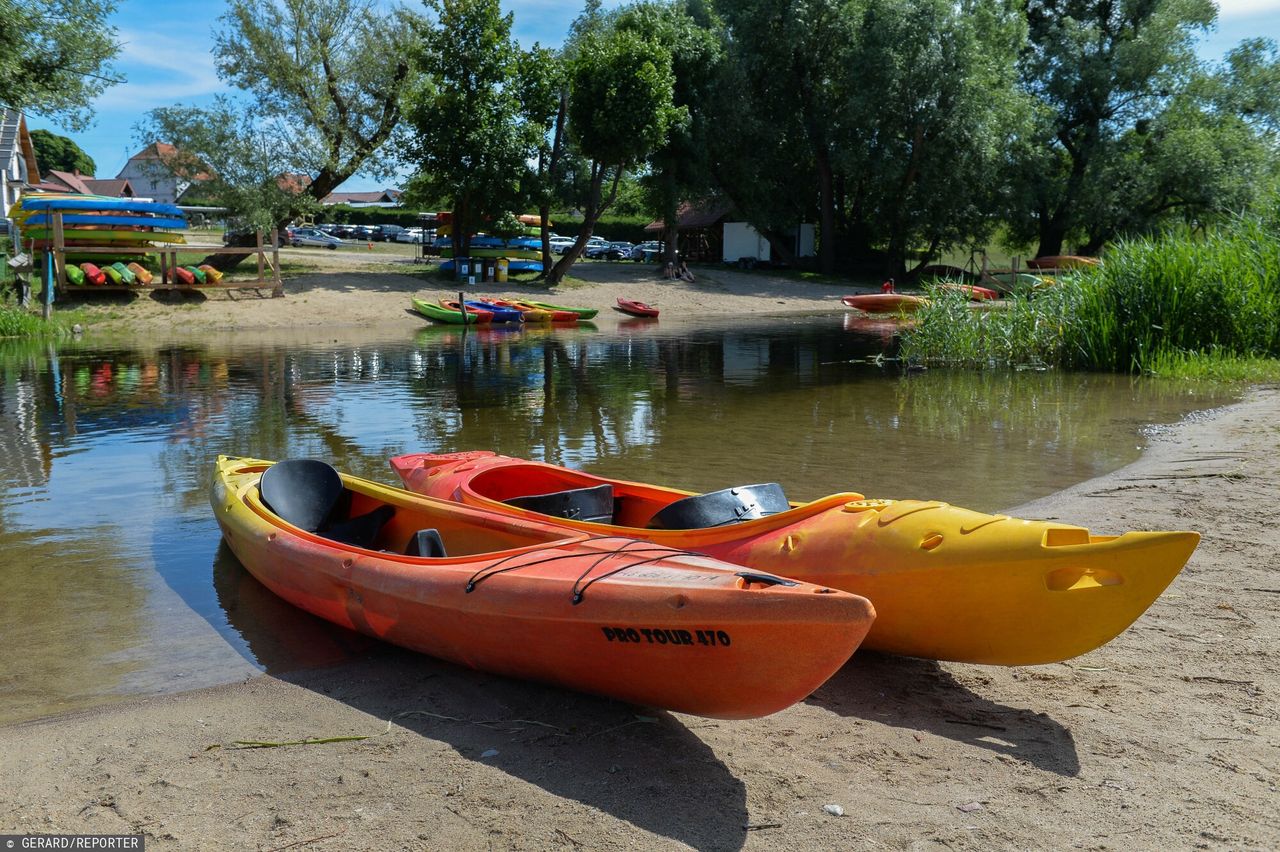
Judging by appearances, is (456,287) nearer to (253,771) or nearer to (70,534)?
(70,534)

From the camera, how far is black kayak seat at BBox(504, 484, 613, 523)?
554 centimetres

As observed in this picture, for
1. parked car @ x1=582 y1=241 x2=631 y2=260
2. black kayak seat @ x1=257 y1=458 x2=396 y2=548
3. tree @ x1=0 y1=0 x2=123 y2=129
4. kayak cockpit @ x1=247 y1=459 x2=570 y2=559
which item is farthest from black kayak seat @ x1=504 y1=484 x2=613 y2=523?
parked car @ x1=582 y1=241 x2=631 y2=260

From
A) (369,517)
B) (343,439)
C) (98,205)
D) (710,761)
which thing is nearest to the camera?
(710,761)

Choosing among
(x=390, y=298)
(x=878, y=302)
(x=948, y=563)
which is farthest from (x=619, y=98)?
(x=948, y=563)

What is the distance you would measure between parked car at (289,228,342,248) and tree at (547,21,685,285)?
2111 centimetres

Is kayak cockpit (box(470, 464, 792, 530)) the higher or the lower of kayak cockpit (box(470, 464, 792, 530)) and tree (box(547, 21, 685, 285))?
the lower

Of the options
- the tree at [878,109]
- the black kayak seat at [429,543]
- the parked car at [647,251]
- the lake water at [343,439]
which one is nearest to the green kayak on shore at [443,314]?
the lake water at [343,439]

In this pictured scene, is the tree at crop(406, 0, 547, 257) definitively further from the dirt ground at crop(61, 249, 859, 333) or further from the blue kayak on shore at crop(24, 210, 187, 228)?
the blue kayak on shore at crop(24, 210, 187, 228)

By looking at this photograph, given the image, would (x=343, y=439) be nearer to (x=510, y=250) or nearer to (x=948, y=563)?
(x=948, y=563)

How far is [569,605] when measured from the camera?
3.82 metres

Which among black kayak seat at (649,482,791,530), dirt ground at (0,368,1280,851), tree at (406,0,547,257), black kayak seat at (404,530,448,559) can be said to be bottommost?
dirt ground at (0,368,1280,851)

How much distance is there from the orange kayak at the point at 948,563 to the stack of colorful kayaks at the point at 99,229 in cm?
2311

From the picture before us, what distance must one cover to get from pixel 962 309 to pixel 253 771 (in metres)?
14.6

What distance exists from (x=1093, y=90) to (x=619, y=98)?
1910cm
